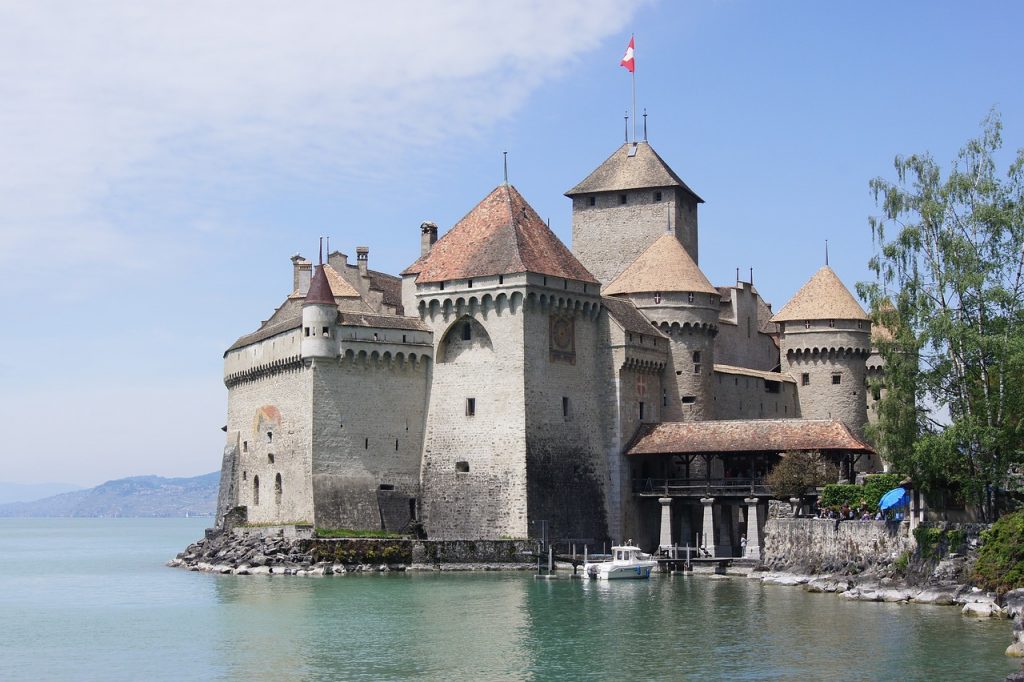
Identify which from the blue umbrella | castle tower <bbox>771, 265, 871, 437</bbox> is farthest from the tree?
castle tower <bbox>771, 265, 871, 437</bbox>

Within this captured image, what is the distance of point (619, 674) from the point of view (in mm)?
33125

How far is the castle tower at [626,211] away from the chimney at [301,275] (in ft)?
44.6

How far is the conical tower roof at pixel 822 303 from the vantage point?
69.7 metres

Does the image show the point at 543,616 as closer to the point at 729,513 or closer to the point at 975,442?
the point at 975,442

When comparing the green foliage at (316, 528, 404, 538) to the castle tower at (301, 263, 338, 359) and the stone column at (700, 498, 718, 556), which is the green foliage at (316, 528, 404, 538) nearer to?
the castle tower at (301, 263, 338, 359)

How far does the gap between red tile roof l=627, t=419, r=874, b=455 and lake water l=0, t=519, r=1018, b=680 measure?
21.7 feet

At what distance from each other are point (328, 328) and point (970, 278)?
24599 mm

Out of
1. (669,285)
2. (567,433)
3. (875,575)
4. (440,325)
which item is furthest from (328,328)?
(875,575)

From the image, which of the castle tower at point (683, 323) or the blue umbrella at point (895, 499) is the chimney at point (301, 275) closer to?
the castle tower at point (683, 323)

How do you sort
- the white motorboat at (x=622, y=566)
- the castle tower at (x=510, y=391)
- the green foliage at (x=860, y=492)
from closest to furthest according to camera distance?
1. the green foliage at (x=860, y=492)
2. the white motorboat at (x=622, y=566)
3. the castle tower at (x=510, y=391)

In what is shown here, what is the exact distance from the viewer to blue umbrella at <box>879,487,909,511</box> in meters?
46.6

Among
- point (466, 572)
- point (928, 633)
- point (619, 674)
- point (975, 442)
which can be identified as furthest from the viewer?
point (466, 572)

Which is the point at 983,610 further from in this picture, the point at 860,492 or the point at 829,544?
the point at 860,492

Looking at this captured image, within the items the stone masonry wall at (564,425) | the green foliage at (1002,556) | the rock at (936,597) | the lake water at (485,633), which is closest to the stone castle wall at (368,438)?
the lake water at (485,633)
